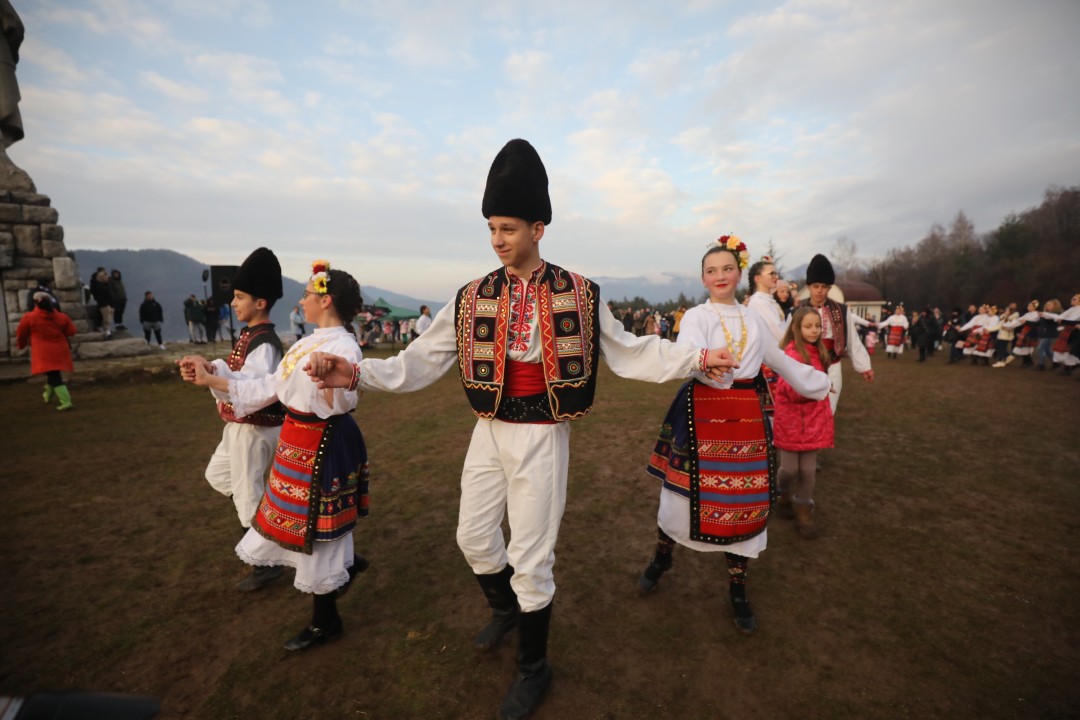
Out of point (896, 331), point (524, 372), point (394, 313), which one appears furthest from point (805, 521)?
point (394, 313)

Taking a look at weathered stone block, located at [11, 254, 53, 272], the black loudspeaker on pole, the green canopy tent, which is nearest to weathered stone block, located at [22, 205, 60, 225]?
weathered stone block, located at [11, 254, 53, 272]

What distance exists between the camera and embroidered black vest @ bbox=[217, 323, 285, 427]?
10.8 ft

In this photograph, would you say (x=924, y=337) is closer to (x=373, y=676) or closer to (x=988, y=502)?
(x=988, y=502)

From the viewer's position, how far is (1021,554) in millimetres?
3799

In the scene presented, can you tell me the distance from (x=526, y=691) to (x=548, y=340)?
169 centimetres

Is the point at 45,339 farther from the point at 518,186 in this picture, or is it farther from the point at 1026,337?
the point at 1026,337

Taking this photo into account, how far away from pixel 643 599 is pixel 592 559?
58 cm

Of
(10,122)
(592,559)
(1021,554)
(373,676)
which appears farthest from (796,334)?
(10,122)

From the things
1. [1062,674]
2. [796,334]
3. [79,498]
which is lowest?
[1062,674]

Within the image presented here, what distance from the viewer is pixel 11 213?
1221 centimetres

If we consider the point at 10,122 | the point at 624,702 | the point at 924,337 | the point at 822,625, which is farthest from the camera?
the point at 924,337

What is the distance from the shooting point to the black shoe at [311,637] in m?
2.77

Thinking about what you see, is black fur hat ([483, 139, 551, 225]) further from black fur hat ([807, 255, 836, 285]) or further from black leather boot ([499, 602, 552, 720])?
black fur hat ([807, 255, 836, 285])

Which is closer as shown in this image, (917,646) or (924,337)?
(917,646)
